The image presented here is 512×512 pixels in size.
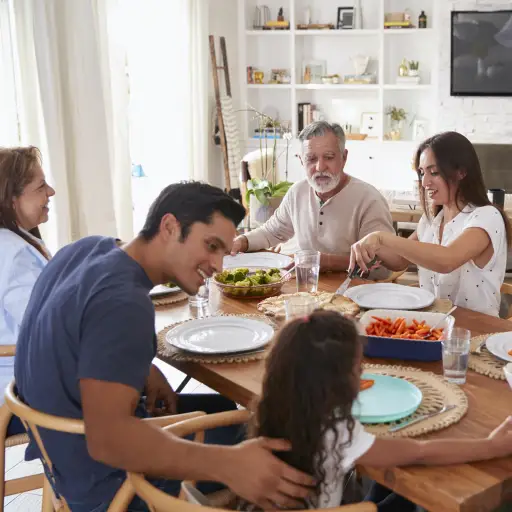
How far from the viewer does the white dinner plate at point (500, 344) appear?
1621 millimetres

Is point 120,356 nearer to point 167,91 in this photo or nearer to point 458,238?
point 458,238

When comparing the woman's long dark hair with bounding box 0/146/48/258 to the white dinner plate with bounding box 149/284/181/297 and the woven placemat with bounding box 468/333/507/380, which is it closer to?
the white dinner plate with bounding box 149/284/181/297

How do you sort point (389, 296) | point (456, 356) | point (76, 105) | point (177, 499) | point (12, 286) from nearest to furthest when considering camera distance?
point (177, 499) < point (456, 356) < point (12, 286) < point (389, 296) < point (76, 105)

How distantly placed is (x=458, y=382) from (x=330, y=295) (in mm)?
602

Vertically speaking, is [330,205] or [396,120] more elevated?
[396,120]

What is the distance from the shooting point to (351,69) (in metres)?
6.29

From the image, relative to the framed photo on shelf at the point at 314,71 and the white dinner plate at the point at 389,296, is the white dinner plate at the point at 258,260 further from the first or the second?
the framed photo on shelf at the point at 314,71

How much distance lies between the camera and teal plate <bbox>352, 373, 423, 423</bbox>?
1343mm

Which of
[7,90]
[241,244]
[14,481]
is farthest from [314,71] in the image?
[14,481]

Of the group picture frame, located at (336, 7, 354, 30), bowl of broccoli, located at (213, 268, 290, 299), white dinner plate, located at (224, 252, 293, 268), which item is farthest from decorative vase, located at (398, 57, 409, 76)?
bowl of broccoli, located at (213, 268, 290, 299)

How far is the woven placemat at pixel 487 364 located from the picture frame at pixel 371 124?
4.71 metres

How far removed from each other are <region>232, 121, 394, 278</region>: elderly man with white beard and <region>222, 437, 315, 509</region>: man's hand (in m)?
1.58

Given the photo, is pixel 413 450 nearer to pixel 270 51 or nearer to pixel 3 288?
pixel 3 288

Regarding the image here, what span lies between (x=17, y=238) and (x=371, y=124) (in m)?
4.70
